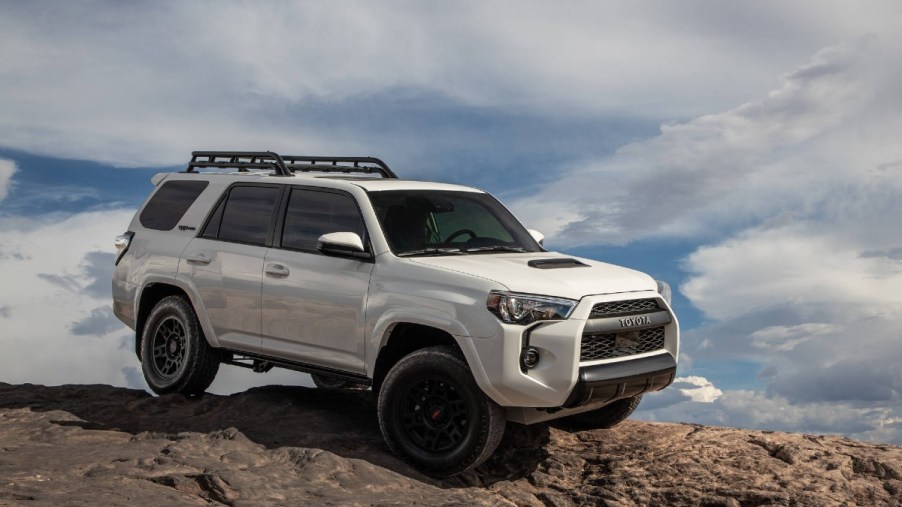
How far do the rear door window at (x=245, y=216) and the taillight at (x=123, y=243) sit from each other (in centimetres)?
133

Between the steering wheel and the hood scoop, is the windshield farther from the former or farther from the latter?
the hood scoop

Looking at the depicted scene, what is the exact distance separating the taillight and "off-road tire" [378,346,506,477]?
4.21m

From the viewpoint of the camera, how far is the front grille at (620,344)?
24.5 ft

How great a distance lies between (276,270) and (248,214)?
0.92 metres

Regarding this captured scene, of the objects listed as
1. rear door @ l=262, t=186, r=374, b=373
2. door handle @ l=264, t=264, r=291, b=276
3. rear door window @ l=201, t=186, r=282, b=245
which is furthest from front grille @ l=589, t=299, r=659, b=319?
rear door window @ l=201, t=186, r=282, b=245

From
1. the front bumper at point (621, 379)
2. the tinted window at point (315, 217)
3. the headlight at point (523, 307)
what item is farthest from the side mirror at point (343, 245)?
the front bumper at point (621, 379)

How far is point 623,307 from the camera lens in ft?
25.6

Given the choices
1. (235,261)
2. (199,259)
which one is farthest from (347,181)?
(199,259)

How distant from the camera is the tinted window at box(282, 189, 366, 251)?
845cm

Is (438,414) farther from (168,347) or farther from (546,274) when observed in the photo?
(168,347)

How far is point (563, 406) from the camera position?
24.2ft

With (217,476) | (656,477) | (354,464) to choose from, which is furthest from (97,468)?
(656,477)

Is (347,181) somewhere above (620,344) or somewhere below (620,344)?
above

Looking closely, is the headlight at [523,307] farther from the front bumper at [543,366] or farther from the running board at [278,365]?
the running board at [278,365]
